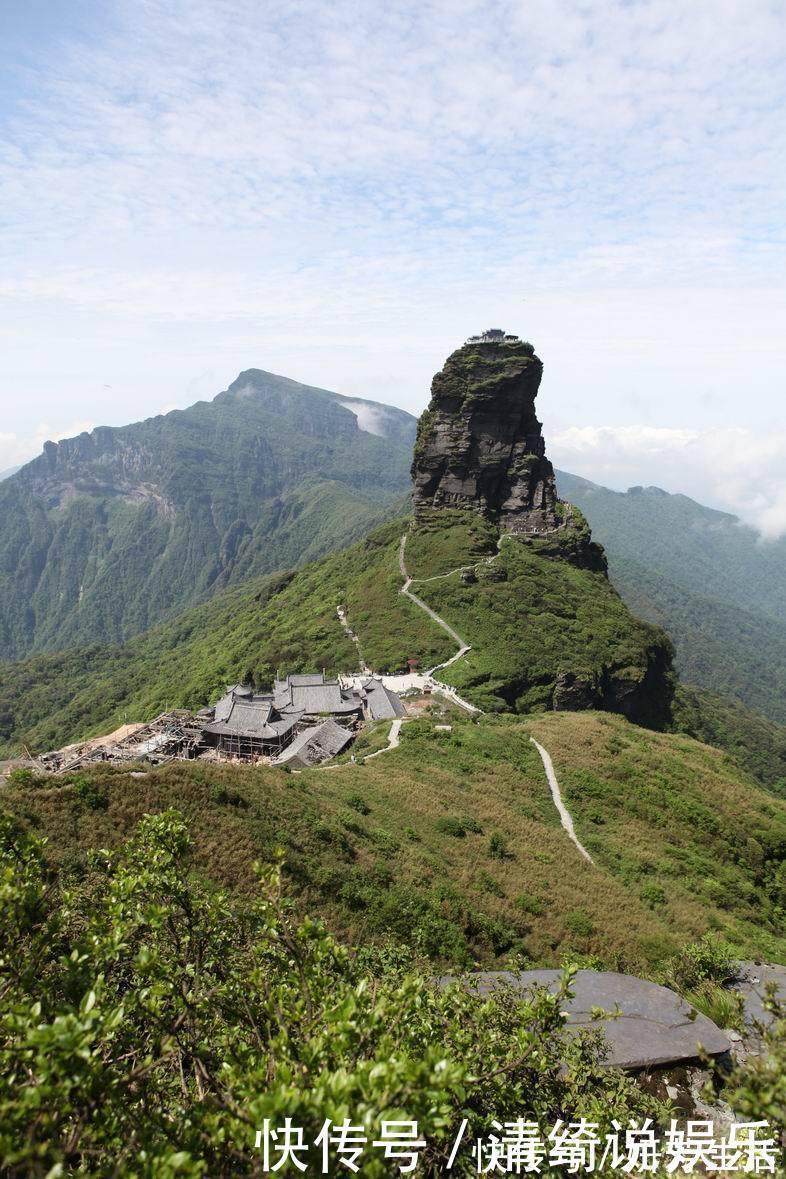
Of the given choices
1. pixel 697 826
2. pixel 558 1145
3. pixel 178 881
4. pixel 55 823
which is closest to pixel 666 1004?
pixel 558 1145

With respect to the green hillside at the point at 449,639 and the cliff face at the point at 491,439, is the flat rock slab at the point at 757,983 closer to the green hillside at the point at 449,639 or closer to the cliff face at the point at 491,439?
the green hillside at the point at 449,639

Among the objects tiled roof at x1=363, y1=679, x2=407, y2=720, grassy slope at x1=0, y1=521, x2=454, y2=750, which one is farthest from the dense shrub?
grassy slope at x1=0, y1=521, x2=454, y2=750

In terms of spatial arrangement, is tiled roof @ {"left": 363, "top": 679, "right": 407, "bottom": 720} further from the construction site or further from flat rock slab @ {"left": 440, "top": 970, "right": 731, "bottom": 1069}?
flat rock slab @ {"left": 440, "top": 970, "right": 731, "bottom": 1069}

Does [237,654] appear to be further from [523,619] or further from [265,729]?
[523,619]

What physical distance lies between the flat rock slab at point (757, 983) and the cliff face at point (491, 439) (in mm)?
83423

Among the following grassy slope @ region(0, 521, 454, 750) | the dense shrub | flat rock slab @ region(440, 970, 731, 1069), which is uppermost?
the dense shrub

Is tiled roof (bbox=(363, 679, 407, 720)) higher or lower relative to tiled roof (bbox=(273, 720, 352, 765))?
higher

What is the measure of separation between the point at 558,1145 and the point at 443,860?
1917 cm

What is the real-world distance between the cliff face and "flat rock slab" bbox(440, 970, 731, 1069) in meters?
87.5

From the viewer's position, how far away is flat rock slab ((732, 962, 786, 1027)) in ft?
50.7

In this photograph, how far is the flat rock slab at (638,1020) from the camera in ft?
39.7

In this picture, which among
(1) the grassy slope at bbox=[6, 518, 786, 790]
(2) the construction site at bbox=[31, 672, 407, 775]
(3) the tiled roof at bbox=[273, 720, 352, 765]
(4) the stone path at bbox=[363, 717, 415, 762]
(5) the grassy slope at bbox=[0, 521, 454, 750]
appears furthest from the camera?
(5) the grassy slope at bbox=[0, 521, 454, 750]

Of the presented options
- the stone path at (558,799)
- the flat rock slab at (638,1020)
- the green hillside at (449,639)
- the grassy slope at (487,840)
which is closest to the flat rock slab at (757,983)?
the flat rock slab at (638,1020)

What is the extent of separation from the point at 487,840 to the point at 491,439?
80.5 meters
